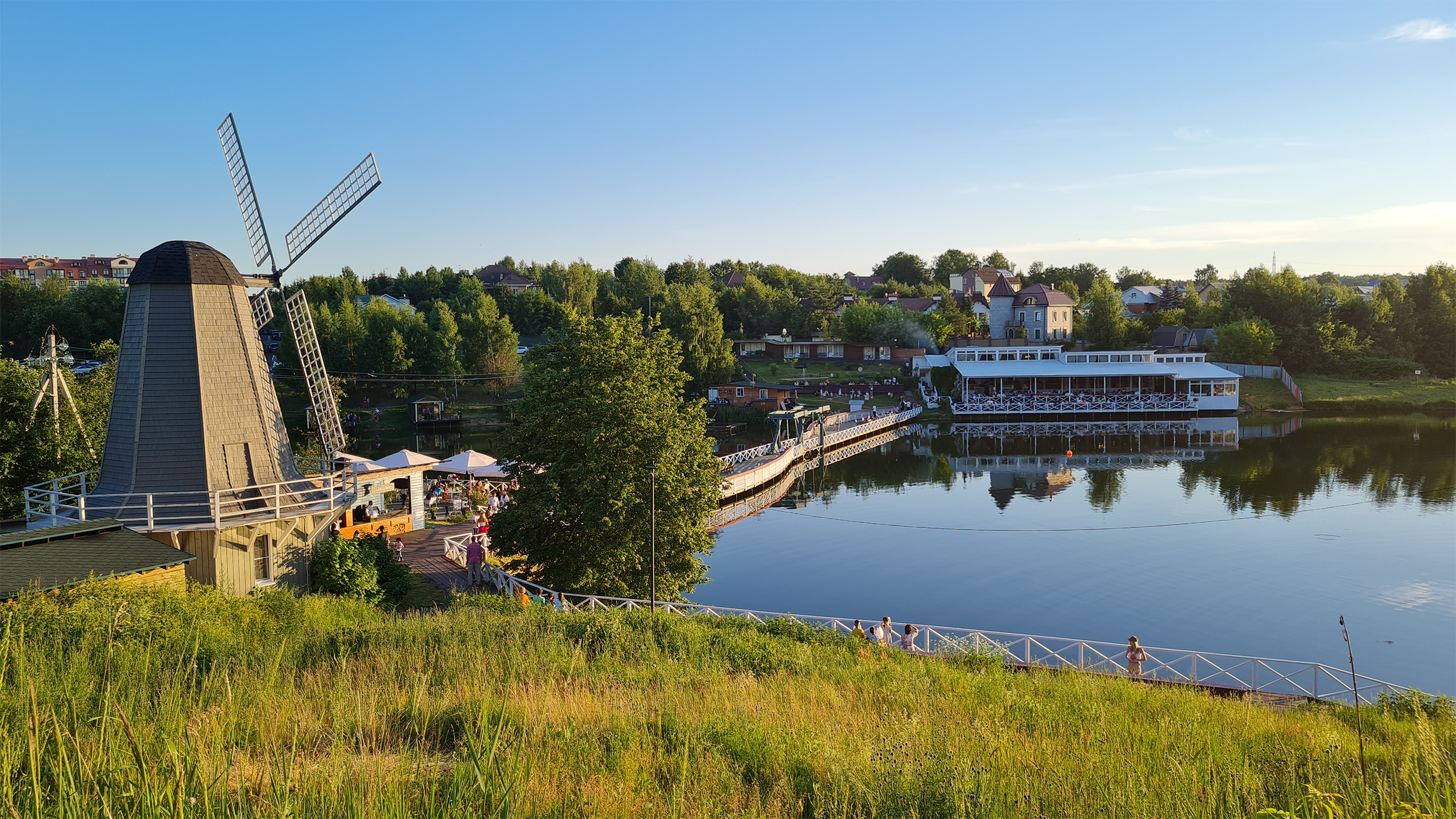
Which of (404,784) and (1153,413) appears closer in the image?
(404,784)

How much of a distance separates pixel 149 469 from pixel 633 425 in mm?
9470

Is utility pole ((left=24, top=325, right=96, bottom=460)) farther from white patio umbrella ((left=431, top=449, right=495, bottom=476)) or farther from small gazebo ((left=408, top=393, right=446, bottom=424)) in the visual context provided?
small gazebo ((left=408, top=393, right=446, bottom=424))

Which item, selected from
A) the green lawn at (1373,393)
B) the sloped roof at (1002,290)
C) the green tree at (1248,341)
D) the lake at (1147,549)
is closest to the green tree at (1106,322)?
the sloped roof at (1002,290)

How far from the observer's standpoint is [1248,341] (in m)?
68.8

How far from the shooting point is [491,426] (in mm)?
61000

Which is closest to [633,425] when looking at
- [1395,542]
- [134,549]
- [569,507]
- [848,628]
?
[569,507]

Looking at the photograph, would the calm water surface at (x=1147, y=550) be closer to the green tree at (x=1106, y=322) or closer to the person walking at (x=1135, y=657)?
the person walking at (x=1135, y=657)

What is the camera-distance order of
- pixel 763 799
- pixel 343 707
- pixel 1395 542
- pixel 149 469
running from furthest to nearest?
pixel 1395 542 → pixel 149 469 → pixel 343 707 → pixel 763 799

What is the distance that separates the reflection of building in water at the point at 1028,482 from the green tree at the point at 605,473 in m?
18.8

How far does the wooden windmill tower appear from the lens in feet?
52.5

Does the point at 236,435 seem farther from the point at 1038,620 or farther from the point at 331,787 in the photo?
the point at 1038,620

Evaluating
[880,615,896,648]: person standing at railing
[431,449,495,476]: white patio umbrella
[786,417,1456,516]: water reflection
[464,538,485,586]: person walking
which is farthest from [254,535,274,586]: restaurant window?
[786,417,1456,516]: water reflection

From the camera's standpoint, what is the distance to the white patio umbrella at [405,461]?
24.3 metres

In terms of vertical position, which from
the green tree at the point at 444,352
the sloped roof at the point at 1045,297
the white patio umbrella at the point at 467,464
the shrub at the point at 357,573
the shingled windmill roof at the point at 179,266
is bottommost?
the shrub at the point at 357,573
